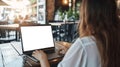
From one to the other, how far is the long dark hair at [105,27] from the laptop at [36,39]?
734 millimetres

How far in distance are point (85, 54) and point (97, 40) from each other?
3.8 inches

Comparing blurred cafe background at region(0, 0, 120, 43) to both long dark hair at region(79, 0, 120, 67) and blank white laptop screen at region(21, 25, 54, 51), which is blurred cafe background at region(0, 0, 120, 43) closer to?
blank white laptop screen at region(21, 25, 54, 51)

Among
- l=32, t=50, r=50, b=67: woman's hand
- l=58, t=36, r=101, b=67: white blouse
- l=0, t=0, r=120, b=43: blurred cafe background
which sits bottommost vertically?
l=32, t=50, r=50, b=67: woman's hand

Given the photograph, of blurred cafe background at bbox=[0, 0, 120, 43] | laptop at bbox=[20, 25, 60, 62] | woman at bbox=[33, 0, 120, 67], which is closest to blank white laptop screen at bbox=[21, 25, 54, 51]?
laptop at bbox=[20, 25, 60, 62]

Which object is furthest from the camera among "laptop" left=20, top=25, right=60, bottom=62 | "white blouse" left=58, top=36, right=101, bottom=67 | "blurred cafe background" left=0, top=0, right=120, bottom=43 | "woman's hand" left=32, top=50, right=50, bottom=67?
"blurred cafe background" left=0, top=0, right=120, bottom=43

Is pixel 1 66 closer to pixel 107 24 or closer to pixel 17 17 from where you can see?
pixel 107 24

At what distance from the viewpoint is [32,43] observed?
169 centimetres

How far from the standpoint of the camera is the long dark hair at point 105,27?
0.99m

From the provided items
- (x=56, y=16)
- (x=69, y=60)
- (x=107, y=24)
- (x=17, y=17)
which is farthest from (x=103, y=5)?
(x=17, y=17)

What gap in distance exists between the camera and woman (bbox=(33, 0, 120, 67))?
0.96 metres

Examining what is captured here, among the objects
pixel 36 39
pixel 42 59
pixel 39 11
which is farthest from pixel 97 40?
pixel 39 11

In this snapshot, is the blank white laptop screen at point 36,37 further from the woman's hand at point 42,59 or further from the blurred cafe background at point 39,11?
the blurred cafe background at point 39,11

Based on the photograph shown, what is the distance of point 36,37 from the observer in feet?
5.65

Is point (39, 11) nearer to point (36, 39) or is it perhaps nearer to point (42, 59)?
point (36, 39)
